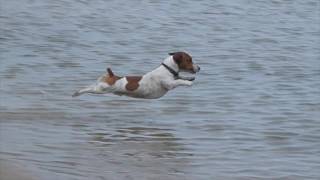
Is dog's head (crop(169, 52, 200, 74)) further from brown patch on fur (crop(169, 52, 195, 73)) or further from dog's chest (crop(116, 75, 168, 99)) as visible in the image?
dog's chest (crop(116, 75, 168, 99))

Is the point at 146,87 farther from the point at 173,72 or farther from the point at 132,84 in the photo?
the point at 173,72

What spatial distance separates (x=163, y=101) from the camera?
977 cm

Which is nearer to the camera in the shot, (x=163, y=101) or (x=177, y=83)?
(x=177, y=83)

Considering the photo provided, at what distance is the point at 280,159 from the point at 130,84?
6.99ft

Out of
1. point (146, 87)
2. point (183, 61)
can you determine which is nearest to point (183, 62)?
point (183, 61)

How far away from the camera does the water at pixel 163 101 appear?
7.03m

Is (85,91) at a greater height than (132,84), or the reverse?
(132,84)

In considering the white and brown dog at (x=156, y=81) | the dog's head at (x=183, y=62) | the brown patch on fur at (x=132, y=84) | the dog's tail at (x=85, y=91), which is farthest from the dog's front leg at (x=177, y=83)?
the dog's tail at (x=85, y=91)

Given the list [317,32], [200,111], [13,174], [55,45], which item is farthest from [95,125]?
[317,32]

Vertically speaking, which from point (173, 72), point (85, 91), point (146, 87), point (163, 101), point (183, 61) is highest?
point (183, 61)

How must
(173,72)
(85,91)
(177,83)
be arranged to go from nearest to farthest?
(177,83) < (173,72) < (85,91)

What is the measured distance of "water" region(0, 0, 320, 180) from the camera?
703cm

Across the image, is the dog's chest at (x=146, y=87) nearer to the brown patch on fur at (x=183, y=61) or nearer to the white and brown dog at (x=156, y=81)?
the white and brown dog at (x=156, y=81)

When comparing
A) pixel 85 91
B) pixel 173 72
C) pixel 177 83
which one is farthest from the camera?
pixel 85 91
